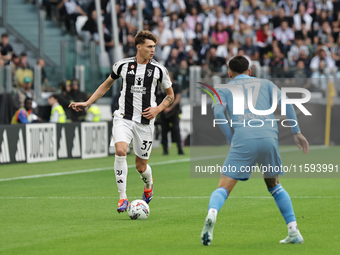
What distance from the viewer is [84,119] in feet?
67.9

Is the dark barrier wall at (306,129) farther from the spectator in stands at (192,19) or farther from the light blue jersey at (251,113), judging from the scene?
the light blue jersey at (251,113)

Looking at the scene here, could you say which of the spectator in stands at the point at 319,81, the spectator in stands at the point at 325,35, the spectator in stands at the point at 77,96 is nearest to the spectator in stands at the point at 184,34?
the spectator in stands at the point at 319,81

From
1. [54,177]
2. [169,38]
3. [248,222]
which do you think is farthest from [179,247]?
[169,38]

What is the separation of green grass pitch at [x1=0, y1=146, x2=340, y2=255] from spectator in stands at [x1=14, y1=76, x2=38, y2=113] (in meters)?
5.15

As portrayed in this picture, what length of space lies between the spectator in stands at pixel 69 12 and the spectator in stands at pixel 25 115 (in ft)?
22.7

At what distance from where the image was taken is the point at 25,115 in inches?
715

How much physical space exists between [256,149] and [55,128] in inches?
457

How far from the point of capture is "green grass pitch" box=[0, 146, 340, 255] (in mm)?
6562

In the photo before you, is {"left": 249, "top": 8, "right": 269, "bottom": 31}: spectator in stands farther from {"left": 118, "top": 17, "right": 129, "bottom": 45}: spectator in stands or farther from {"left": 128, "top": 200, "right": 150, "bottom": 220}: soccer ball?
{"left": 128, "top": 200, "right": 150, "bottom": 220}: soccer ball

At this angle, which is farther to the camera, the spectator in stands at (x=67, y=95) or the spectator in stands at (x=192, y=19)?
the spectator in stands at (x=192, y=19)

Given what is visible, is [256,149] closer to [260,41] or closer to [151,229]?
[151,229]

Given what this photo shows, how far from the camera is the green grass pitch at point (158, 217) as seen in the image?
6562 millimetres

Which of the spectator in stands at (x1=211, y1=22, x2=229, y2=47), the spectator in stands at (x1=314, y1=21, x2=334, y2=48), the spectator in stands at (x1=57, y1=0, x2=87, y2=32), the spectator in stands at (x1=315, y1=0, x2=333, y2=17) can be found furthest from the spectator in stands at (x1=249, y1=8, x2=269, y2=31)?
the spectator in stands at (x1=57, y1=0, x2=87, y2=32)

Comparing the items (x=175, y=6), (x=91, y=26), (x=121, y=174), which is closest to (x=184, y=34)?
(x=175, y=6)
